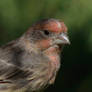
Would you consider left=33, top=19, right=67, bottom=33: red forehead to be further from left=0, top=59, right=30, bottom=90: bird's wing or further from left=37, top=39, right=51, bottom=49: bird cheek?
left=0, top=59, right=30, bottom=90: bird's wing

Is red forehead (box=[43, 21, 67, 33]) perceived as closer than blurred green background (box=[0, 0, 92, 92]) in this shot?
Yes

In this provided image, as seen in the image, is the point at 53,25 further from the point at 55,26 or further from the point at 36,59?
the point at 36,59

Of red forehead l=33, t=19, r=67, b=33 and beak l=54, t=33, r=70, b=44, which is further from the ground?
red forehead l=33, t=19, r=67, b=33

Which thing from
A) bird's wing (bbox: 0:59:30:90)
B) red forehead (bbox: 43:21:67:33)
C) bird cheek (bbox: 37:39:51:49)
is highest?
red forehead (bbox: 43:21:67:33)

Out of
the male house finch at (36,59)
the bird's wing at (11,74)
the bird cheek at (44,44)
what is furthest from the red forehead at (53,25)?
the bird's wing at (11,74)

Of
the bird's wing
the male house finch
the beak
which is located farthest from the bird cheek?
the bird's wing
